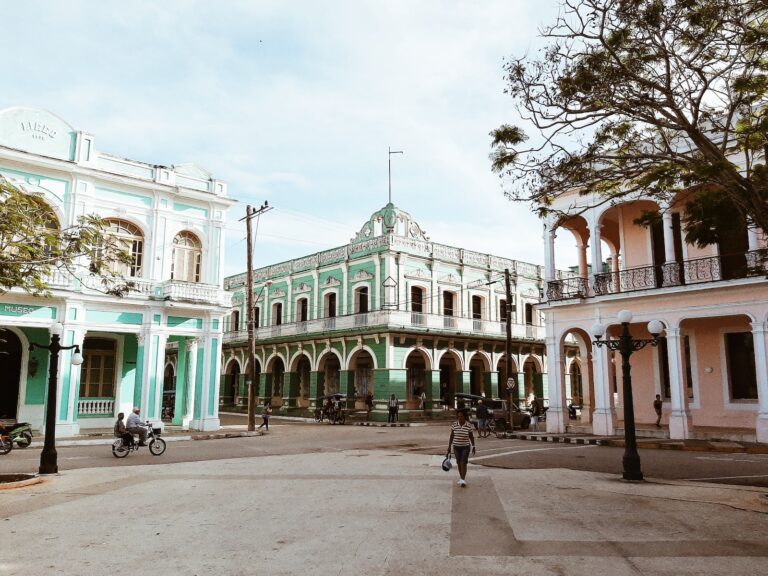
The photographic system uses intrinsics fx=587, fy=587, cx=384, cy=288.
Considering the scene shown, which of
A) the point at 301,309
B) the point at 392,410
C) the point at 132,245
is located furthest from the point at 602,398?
the point at 301,309

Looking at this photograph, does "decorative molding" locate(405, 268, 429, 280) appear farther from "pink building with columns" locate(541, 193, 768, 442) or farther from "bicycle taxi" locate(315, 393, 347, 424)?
"pink building with columns" locate(541, 193, 768, 442)

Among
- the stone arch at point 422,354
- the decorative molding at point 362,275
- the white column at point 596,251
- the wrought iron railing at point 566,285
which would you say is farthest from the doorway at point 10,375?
the white column at point 596,251

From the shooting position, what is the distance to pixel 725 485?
386 inches

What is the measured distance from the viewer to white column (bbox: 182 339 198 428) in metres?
23.3

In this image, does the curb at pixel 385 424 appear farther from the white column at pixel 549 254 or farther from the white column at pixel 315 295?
the white column at pixel 549 254

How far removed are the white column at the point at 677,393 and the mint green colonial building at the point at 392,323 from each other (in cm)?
1219

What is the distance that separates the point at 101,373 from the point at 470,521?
63.5 feet

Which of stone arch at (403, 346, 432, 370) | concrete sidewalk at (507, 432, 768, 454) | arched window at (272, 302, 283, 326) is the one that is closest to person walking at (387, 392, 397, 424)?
stone arch at (403, 346, 432, 370)

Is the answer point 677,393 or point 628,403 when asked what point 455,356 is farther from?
point 628,403

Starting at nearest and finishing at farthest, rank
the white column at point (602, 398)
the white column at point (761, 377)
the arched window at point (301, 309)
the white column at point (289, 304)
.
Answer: the white column at point (761, 377), the white column at point (602, 398), the arched window at point (301, 309), the white column at point (289, 304)

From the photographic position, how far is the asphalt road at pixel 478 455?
1209 cm

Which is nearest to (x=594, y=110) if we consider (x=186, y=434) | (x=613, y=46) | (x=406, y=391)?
(x=613, y=46)

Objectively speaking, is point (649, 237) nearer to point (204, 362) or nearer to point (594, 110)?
point (594, 110)

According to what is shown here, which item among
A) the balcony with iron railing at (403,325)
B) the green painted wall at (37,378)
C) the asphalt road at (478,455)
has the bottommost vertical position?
the asphalt road at (478,455)
